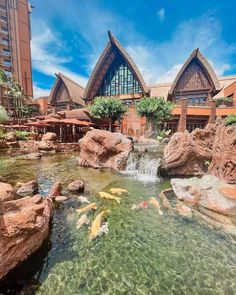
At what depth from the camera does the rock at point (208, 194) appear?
512cm

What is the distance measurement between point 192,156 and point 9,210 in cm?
811

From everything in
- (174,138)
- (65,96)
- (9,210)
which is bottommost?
(9,210)

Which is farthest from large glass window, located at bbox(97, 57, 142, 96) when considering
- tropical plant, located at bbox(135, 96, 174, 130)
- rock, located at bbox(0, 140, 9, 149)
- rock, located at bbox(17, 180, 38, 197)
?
rock, located at bbox(17, 180, 38, 197)

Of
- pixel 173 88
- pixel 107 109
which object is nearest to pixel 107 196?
pixel 107 109

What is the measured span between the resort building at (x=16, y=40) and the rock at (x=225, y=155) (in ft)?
133

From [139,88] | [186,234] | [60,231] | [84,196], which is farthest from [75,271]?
[139,88]

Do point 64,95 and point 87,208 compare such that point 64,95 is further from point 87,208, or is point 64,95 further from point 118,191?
point 87,208

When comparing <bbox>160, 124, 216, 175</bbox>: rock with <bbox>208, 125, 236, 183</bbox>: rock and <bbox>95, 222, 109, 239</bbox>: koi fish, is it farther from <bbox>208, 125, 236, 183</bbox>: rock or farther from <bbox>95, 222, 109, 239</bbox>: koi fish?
<bbox>95, 222, 109, 239</bbox>: koi fish

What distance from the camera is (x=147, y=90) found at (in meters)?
26.3

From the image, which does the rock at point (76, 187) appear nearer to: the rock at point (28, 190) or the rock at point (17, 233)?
the rock at point (28, 190)

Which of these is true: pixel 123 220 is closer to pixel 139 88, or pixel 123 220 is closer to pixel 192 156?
pixel 192 156

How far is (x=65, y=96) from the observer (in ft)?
105

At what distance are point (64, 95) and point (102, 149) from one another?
81.3 ft

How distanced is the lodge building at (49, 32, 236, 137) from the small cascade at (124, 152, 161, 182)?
41.4 feet
